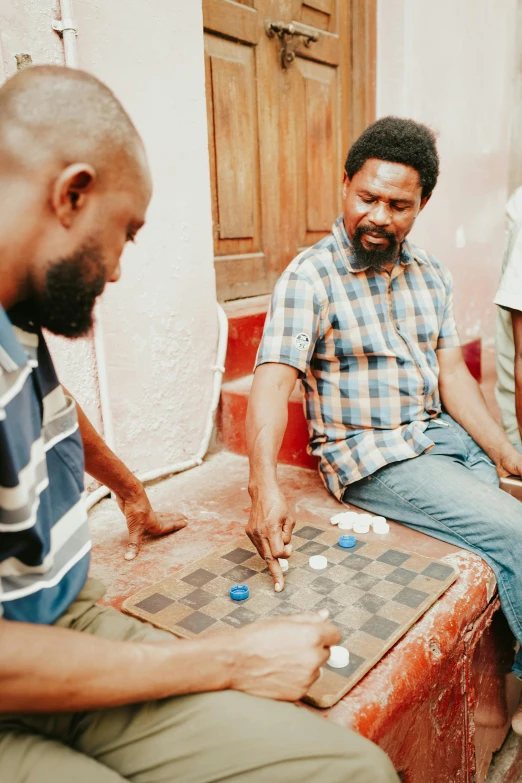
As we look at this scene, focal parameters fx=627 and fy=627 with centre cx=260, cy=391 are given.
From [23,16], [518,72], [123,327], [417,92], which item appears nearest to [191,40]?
[23,16]

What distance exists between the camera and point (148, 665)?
Result: 98 cm

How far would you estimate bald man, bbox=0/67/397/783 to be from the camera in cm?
94

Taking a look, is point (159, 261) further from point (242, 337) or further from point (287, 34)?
point (287, 34)

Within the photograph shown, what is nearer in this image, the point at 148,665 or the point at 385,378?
the point at 148,665

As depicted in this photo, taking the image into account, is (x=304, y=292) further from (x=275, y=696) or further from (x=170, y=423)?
(x=275, y=696)

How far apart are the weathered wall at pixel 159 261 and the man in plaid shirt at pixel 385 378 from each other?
63 centimetres

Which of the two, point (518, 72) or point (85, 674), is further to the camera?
point (518, 72)

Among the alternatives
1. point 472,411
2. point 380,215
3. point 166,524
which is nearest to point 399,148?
point 380,215

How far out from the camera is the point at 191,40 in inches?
95.8

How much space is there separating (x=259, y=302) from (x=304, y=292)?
51.7 inches

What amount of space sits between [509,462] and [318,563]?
2.94ft

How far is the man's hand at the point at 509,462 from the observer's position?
2.19 m

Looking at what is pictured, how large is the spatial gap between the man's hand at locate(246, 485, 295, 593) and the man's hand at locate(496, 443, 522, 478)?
97cm

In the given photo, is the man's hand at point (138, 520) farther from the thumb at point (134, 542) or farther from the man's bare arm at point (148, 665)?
the man's bare arm at point (148, 665)
